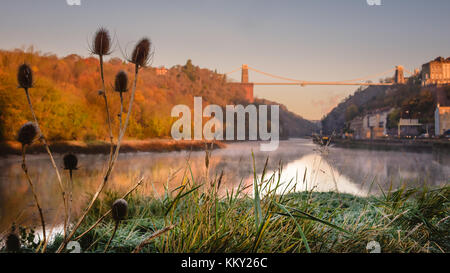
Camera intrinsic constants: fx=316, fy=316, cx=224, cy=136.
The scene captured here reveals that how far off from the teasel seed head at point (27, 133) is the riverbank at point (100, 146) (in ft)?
4.56

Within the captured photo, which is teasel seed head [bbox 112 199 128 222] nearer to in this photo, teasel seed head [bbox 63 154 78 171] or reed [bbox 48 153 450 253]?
reed [bbox 48 153 450 253]

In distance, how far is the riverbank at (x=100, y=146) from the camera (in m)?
2.33

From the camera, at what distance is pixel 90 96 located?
2510mm

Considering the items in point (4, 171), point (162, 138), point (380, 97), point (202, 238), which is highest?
point (380, 97)

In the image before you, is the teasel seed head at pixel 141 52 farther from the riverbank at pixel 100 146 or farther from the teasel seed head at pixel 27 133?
the riverbank at pixel 100 146

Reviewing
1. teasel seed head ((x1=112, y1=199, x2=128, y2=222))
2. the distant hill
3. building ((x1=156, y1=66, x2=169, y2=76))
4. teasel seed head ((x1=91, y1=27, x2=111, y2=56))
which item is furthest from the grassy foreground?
building ((x1=156, y1=66, x2=169, y2=76))

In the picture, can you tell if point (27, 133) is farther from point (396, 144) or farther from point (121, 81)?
point (396, 144)

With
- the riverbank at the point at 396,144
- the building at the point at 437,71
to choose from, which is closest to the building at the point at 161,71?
the riverbank at the point at 396,144

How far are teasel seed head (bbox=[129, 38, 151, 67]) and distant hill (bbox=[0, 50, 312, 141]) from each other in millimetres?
1538

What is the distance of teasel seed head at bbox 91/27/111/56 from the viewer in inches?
38.2

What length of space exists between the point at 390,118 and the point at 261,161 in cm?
135
